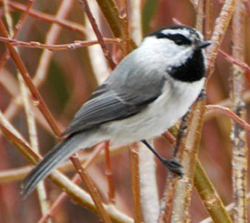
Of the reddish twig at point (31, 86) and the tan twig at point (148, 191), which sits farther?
the tan twig at point (148, 191)

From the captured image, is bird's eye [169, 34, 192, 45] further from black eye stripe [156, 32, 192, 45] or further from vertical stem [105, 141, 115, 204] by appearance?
vertical stem [105, 141, 115, 204]

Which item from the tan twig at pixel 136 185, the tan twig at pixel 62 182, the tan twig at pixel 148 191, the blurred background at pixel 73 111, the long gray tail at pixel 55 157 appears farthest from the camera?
the blurred background at pixel 73 111

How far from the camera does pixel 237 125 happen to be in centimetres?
175

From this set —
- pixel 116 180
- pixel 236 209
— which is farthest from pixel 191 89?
pixel 116 180

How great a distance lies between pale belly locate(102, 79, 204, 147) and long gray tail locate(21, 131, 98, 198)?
0.08 m

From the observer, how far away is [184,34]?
174 centimetres

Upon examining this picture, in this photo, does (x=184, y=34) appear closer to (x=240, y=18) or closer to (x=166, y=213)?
(x=240, y=18)

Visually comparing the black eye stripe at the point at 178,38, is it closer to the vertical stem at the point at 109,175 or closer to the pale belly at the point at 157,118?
the pale belly at the point at 157,118

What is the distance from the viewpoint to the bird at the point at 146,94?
67.5 inches

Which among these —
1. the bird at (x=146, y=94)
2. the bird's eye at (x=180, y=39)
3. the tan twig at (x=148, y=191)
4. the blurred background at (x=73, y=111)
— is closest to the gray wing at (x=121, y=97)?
the bird at (x=146, y=94)

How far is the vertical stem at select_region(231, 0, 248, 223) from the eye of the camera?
1614 millimetres

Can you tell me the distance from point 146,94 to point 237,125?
0.27 meters

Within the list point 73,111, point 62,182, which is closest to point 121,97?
point 62,182

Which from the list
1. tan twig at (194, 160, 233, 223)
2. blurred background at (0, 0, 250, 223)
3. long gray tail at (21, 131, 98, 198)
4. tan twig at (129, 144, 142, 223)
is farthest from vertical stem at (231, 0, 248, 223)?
blurred background at (0, 0, 250, 223)
